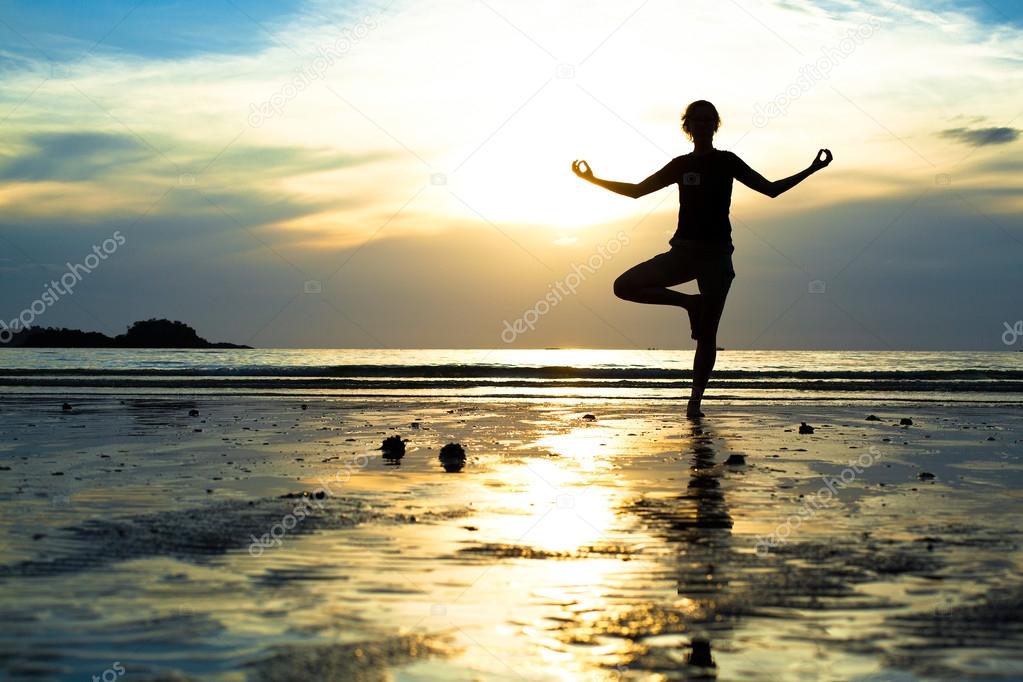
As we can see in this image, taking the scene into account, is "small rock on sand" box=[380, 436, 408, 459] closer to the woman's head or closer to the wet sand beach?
the wet sand beach

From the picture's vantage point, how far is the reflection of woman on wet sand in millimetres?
10555

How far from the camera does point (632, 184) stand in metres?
10.4

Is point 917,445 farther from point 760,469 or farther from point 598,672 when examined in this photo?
point 598,672

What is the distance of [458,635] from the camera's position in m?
3.43

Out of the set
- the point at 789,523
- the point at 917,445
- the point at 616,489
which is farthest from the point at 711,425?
the point at 789,523

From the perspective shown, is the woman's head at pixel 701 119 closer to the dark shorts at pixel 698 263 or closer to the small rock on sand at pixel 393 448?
the dark shorts at pixel 698 263

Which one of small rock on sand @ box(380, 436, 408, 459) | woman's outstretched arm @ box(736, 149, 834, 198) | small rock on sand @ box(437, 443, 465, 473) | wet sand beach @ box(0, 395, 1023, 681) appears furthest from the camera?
woman's outstretched arm @ box(736, 149, 834, 198)

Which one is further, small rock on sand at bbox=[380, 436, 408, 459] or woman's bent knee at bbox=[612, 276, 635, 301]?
woman's bent knee at bbox=[612, 276, 635, 301]

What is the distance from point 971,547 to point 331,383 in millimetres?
25864

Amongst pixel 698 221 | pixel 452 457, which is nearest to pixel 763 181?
pixel 698 221

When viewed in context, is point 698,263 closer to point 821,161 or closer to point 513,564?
point 821,161

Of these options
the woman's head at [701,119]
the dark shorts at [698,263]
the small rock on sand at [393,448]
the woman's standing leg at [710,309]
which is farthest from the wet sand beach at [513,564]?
the woman's head at [701,119]

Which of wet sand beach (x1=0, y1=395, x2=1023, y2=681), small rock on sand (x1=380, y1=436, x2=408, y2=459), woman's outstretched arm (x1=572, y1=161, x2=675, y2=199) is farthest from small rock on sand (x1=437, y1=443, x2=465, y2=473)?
woman's outstretched arm (x1=572, y1=161, x2=675, y2=199)

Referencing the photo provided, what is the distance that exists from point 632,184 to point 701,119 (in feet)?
3.18
